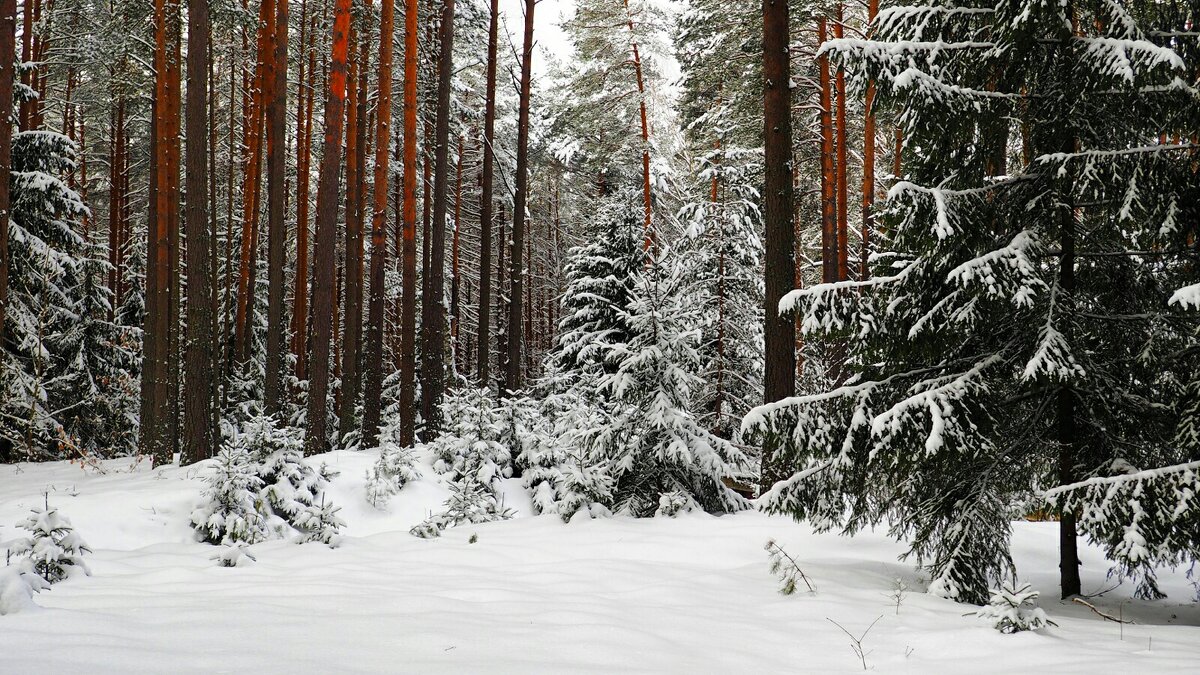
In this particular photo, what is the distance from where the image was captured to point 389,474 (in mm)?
10172

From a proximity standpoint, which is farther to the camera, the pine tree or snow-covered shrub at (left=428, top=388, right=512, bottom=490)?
snow-covered shrub at (left=428, top=388, right=512, bottom=490)

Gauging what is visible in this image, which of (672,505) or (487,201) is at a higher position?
(487,201)

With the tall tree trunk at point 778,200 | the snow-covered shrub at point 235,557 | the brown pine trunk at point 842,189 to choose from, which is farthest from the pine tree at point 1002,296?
the brown pine trunk at point 842,189

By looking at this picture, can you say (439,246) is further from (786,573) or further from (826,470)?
(786,573)

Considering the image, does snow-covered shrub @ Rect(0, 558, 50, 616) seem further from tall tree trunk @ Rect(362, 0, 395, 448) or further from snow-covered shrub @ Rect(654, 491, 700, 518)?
tall tree trunk @ Rect(362, 0, 395, 448)

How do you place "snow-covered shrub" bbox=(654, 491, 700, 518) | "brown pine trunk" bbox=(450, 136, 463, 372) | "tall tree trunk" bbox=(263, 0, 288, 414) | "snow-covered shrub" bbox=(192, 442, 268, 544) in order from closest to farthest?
"snow-covered shrub" bbox=(192, 442, 268, 544) → "snow-covered shrub" bbox=(654, 491, 700, 518) → "tall tree trunk" bbox=(263, 0, 288, 414) → "brown pine trunk" bbox=(450, 136, 463, 372)

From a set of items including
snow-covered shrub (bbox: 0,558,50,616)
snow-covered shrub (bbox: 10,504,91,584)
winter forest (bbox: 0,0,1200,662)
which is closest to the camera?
snow-covered shrub (bbox: 0,558,50,616)

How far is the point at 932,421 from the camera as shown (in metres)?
4.74

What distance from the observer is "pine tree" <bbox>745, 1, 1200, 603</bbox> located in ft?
15.6

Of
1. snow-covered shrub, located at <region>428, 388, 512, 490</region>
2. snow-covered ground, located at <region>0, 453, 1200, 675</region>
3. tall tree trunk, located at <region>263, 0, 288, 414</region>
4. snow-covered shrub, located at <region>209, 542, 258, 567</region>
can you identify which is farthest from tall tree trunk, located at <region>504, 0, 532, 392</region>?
snow-covered shrub, located at <region>209, 542, 258, 567</region>

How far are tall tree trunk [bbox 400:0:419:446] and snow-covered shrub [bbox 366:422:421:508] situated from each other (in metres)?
2.50

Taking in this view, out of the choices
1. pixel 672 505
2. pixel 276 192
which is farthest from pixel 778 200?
pixel 276 192

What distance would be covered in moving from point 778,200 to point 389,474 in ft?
21.8

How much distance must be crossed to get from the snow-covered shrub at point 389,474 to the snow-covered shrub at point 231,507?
2.10m
